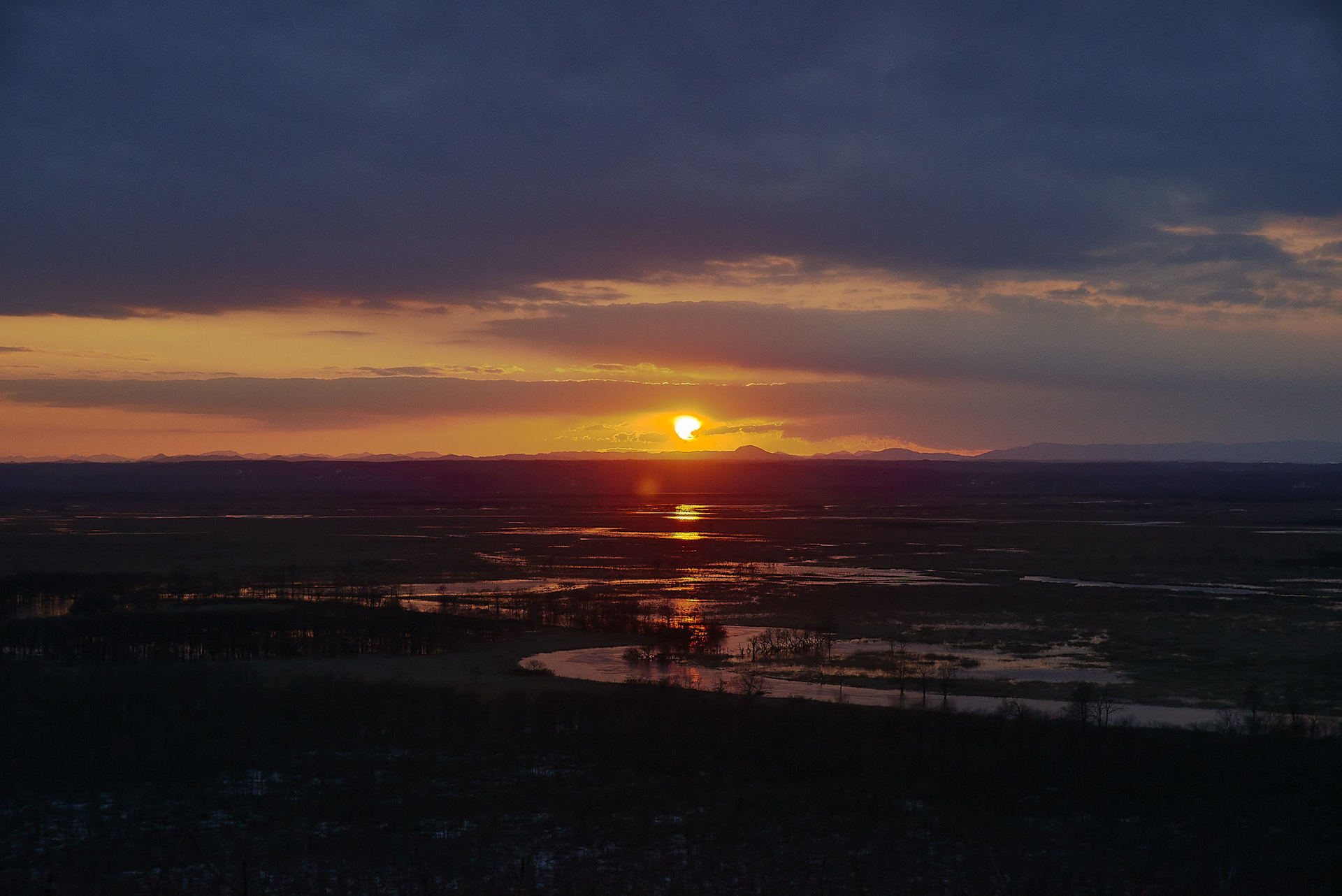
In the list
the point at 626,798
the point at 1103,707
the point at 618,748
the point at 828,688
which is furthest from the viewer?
the point at 828,688

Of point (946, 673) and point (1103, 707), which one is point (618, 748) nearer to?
point (1103, 707)

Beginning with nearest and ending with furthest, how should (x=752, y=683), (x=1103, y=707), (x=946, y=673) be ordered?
(x=1103, y=707)
(x=752, y=683)
(x=946, y=673)

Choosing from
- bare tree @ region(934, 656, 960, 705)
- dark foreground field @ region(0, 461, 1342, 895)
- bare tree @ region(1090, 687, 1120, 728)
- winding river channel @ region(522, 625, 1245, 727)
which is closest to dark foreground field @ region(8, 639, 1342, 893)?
dark foreground field @ region(0, 461, 1342, 895)

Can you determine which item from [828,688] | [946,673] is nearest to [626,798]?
[828,688]

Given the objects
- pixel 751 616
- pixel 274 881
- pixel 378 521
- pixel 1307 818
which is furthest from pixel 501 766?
pixel 378 521

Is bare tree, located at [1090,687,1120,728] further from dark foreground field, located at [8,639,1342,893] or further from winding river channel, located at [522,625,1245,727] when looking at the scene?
dark foreground field, located at [8,639,1342,893]

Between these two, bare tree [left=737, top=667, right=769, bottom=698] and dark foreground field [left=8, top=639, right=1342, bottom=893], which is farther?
bare tree [left=737, top=667, right=769, bottom=698]

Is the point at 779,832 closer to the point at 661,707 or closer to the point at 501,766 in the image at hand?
the point at 501,766

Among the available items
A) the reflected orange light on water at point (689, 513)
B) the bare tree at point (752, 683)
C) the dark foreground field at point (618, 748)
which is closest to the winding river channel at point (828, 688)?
the bare tree at point (752, 683)
